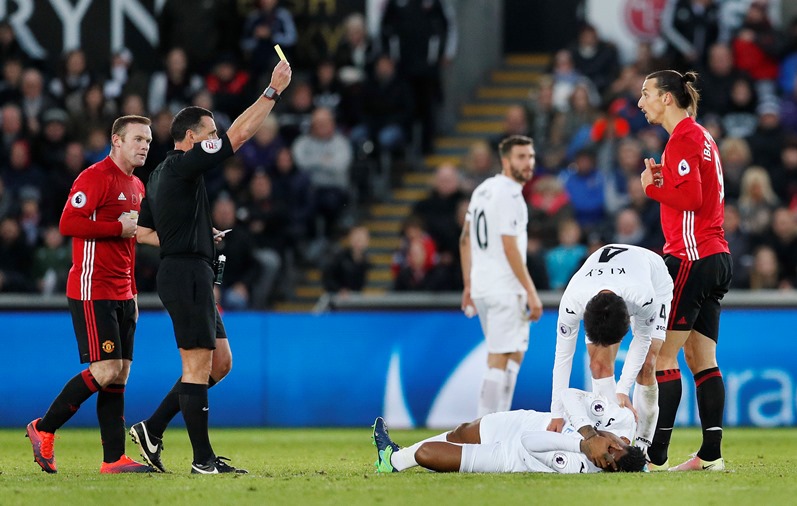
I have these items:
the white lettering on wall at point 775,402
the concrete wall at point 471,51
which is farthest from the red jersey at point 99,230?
the concrete wall at point 471,51

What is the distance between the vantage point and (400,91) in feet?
62.4

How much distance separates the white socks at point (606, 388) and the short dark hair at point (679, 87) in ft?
6.43

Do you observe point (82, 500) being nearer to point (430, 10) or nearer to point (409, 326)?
point (409, 326)

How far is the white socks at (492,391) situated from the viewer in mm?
12039

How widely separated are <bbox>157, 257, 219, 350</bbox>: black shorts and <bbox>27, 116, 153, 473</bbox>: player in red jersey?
67cm

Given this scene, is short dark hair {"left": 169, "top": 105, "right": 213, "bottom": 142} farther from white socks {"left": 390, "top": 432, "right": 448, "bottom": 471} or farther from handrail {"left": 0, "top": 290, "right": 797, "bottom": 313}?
handrail {"left": 0, "top": 290, "right": 797, "bottom": 313}

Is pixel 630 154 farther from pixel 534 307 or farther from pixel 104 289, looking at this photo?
pixel 104 289

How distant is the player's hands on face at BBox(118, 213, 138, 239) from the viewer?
941cm

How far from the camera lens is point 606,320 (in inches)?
324

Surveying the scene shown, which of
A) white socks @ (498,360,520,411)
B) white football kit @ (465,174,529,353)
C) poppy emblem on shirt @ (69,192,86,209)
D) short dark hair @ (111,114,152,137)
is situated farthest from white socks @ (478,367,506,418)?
poppy emblem on shirt @ (69,192,86,209)

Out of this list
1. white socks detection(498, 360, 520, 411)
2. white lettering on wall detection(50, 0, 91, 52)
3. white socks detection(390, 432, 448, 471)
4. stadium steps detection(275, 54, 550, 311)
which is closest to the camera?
white socks detection(390, 432, 448, 471)

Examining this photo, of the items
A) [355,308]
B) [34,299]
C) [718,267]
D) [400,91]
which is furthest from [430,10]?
[718,267]

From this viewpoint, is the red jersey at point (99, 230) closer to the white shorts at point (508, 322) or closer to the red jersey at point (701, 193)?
the red jersey at point (701, 193)

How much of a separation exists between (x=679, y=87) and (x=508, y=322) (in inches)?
131
